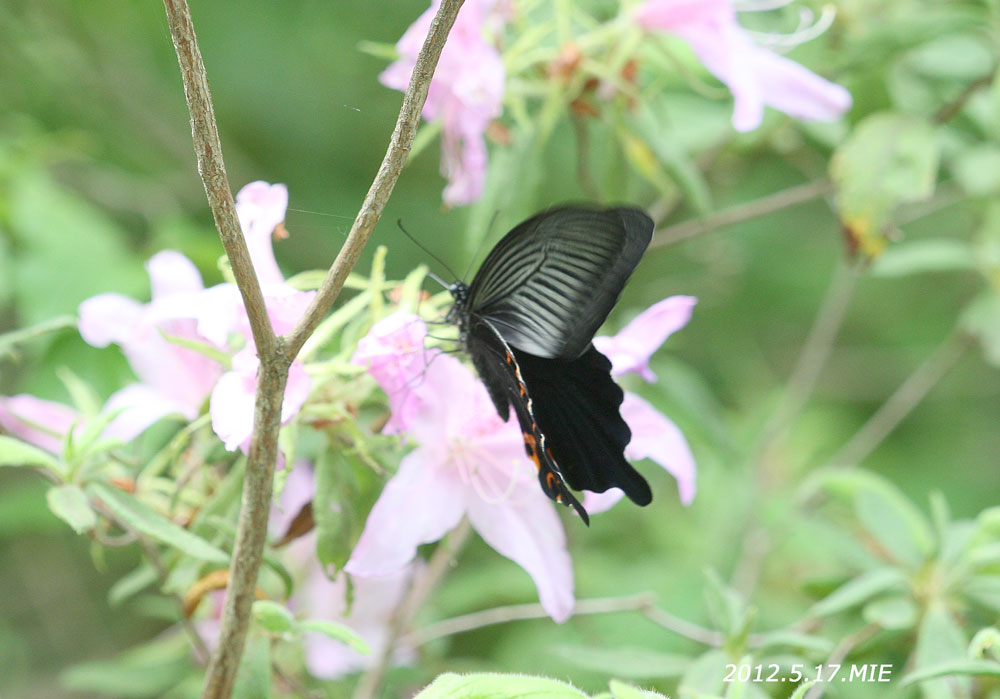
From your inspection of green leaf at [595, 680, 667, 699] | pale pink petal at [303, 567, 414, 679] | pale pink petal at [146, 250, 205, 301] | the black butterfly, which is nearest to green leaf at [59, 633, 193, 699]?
pale pink petal at [303, 567, 414, 679]

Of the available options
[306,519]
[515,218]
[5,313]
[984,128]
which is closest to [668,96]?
[984,128]

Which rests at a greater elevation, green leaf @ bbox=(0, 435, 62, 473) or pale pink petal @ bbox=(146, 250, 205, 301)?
pale pink petal @ bbox=(146, 250, 205, 301)

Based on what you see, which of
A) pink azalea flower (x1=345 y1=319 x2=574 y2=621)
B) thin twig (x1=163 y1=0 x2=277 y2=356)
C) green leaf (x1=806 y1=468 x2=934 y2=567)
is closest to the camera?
thin twig (x1=163 y1=0 x2=277 y2=356)

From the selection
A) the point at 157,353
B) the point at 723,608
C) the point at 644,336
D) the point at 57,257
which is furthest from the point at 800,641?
the point at 57,257

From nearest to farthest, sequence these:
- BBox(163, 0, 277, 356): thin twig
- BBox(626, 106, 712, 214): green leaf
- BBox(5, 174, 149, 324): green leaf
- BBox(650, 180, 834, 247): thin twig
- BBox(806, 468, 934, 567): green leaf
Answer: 1. BBox(163, 0, 277, 356): thin twig
2. BBox(806, 468, 934, 567): green leaf
3. BBox(626, 106, 712, 214): green leaf
4. BBox(650, 180, 834, 247): thin twig
5. BBox(5, 174, 149, 324): green leaf

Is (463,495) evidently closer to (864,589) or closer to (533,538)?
(533,538)

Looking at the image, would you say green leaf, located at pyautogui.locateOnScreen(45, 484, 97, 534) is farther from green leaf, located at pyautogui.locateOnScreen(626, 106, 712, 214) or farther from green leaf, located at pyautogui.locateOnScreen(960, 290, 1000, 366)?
green leaf, located at pyautogui.locateOnScreen(960, 290, 1000, 366)
